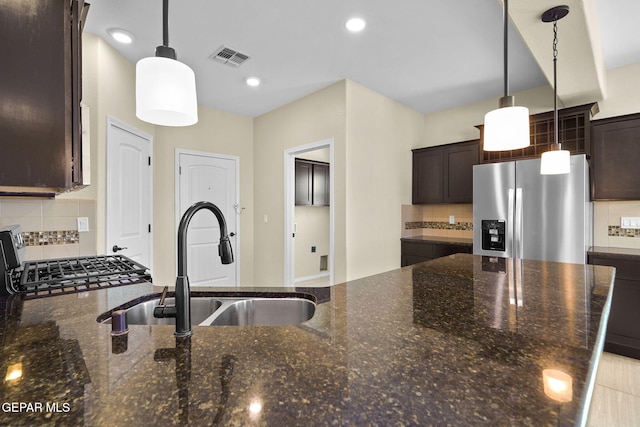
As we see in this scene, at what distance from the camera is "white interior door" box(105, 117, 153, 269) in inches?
109

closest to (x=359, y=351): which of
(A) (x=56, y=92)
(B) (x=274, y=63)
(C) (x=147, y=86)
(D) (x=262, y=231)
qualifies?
(C) (x=147, y=86)

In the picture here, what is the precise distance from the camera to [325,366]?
0.65 m

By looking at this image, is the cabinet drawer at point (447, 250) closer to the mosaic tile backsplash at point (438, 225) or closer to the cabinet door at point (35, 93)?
the mosaic tile backsplash at point (438, 225)

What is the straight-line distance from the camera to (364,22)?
7.80 ft

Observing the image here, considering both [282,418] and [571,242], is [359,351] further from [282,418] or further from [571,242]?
[571,242]

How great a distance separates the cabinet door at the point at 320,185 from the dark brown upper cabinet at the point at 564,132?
9.53 feet

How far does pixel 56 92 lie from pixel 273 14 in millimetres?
1826

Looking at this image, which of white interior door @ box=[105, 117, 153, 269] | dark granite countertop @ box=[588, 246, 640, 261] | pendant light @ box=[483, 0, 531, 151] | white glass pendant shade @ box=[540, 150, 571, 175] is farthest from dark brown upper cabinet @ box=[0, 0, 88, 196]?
dark granite countertop @ box=[588, 246, 640, 261]

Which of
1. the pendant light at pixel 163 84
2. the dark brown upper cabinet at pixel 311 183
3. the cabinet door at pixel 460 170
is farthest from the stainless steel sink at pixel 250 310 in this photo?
the dark brown upper cabinet at pixel 311 183

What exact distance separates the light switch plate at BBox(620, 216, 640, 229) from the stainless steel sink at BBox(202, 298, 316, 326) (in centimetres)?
348

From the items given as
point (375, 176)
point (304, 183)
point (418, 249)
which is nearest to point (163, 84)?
point (375, 176)

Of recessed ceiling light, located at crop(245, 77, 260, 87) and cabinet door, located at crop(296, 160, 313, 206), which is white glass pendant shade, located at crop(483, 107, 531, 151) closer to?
recessed ceiling light, located at crop(245, 77, 260, 87)

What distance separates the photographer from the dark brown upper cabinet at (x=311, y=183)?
5.31 metres

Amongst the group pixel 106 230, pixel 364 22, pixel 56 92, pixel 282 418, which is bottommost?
pixel 282 418
